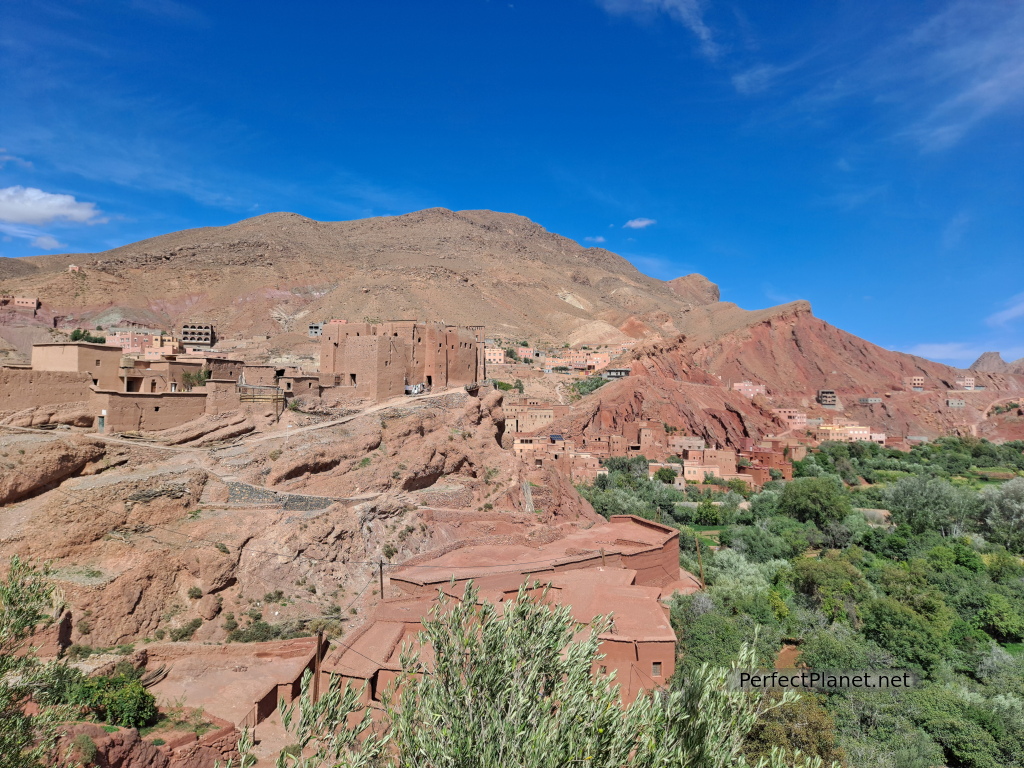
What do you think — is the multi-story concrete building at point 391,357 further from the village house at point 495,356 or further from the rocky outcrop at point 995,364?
the rocky outcrop at point 995,364

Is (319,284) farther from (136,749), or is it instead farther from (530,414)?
(136,749)

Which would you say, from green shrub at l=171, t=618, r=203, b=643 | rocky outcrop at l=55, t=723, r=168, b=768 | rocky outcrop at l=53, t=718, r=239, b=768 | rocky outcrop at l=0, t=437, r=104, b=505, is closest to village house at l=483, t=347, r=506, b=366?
rocky outcrop at l=0, t=437, r=104, b=505

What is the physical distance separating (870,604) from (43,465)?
27.2m

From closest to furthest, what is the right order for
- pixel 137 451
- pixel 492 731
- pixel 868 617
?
1. pixel 492 731
2. pixel 137 451
3. pixel 868 617

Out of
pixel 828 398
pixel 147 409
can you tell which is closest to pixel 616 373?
pixel 828 398

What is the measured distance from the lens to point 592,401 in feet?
204

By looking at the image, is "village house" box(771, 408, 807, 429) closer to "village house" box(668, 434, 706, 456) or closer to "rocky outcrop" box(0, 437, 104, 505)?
"village house" box(668, 434, 706, 456)

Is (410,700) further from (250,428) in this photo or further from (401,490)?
(250,428)

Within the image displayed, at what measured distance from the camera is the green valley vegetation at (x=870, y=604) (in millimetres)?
14008

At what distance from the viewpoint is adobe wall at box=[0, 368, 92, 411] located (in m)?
18.3

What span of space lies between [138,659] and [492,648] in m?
12.4

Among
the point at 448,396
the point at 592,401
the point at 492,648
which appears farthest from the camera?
the point at 592,401

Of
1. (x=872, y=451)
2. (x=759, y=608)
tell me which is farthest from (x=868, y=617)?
(x=872, y=451)

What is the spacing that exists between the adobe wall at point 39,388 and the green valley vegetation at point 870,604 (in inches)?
809
